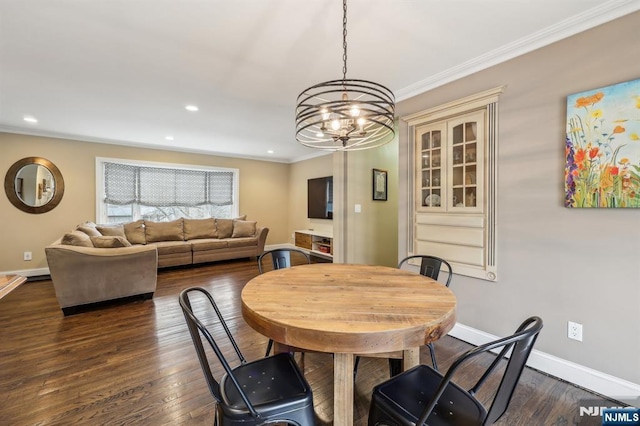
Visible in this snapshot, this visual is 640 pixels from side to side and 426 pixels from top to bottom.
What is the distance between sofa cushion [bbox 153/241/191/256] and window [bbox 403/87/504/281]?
4.18m

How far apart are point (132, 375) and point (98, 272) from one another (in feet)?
5.73

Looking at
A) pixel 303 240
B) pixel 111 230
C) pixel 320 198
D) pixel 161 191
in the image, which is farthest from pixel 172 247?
pixel 320 198

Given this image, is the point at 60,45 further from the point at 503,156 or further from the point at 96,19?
the point at 503,156

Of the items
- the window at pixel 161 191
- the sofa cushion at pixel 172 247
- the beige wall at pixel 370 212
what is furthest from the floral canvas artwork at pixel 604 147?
the window at pixel 161 191

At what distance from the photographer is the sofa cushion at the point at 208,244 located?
17.4 feet

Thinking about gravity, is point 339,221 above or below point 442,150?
below

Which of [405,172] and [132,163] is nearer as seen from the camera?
[405,172]

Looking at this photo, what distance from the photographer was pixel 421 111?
2.80m

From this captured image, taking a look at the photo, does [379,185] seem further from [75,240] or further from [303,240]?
[75,240]

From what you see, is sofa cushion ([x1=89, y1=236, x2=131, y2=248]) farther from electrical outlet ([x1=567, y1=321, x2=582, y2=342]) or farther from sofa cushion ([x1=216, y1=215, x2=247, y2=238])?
electrical outlet ([x1=567, y1=321, x2=582, y2=342])

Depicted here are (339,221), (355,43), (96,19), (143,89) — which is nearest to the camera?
(96,19)

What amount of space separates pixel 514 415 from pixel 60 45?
13.3ft

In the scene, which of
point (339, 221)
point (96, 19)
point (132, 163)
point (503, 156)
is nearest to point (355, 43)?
point (503, 156)

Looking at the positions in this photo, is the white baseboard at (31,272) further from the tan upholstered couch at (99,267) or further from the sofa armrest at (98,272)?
the sofa armrest at (98,272)
